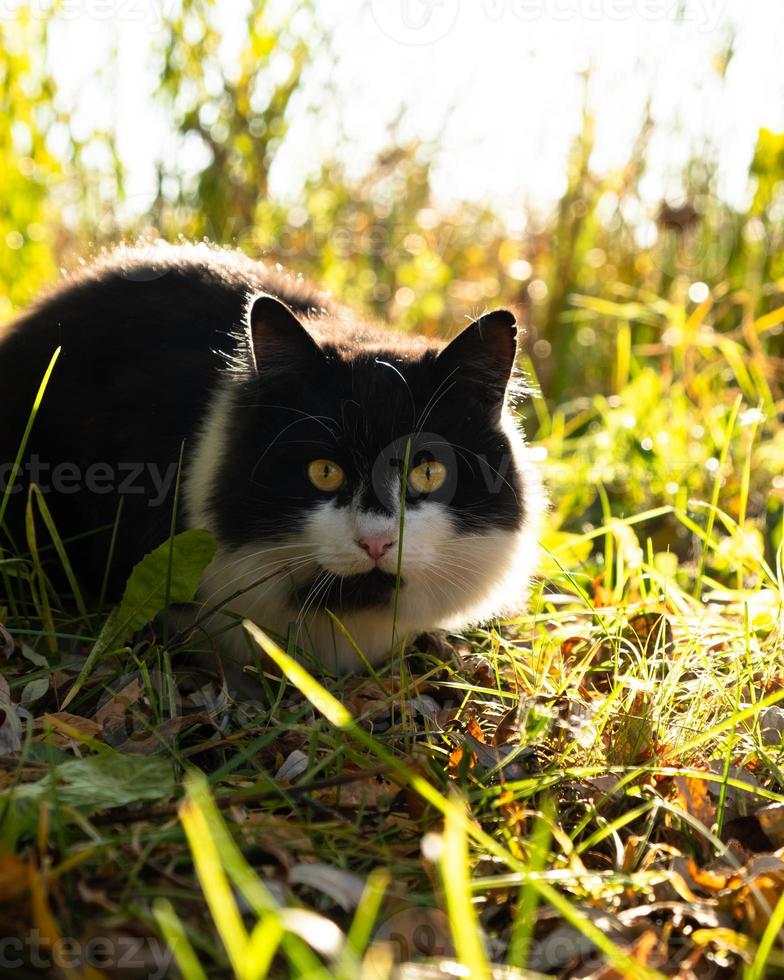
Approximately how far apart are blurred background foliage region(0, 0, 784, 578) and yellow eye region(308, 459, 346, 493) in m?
1.69

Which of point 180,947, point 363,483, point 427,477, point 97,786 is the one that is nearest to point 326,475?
point 363,483

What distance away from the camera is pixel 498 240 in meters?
6.32

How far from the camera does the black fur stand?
240 cm

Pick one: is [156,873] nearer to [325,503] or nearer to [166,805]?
[166,805]

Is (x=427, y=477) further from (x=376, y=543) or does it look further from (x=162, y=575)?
(x=162, y=575)

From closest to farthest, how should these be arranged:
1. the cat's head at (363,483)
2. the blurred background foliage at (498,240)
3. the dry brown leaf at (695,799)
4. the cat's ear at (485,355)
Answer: the dry brown leaf at (695,799) < the cat's head at (363,483) < the cat's ear at (485,355) < the blurred background foliage at (498,240)

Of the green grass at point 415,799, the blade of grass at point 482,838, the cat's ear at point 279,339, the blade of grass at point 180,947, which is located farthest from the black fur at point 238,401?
the blade of grass at point 180,947

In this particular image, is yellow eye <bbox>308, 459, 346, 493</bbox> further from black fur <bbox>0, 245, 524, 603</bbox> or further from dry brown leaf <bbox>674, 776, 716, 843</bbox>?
dry brown leaf <bbox>674, 776, 716, 843</bbox>

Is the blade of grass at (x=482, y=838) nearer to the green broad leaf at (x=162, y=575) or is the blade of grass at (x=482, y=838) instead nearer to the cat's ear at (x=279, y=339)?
the green broad leaf at (x=162, y=575)

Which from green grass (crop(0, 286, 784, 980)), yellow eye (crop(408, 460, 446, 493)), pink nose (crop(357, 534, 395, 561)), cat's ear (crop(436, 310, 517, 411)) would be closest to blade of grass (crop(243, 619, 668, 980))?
green grass (crop(0, 286, 784, 980))

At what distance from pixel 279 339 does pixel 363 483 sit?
1.41 ft

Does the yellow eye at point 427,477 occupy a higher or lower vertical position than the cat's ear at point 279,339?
lower

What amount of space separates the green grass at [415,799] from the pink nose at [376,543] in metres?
0.32

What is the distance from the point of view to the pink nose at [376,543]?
219 centimetres
